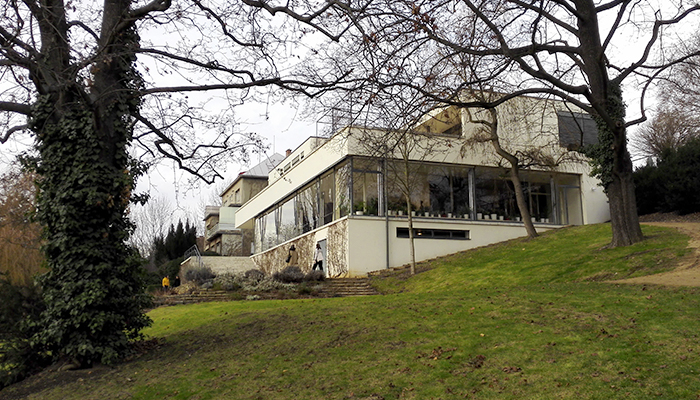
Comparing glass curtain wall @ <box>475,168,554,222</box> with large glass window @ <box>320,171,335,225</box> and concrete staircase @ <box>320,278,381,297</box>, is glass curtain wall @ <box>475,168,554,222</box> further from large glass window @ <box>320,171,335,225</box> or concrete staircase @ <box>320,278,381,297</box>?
concrete staircase @ <box>320,278,381,297</box>

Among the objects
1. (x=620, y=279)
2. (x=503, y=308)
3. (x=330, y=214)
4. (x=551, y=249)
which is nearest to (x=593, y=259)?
(x=620, y=279)

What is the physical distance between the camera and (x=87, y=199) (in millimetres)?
10383

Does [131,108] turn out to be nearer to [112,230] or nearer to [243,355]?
[112,230]

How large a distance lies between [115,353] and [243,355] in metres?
2.48

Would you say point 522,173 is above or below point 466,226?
above

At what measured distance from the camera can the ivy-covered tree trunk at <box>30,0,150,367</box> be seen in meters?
10.3

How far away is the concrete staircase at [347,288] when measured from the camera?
67.2 feet

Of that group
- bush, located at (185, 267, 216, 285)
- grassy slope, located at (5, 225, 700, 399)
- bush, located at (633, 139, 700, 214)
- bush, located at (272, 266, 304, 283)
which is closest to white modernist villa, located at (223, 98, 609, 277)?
bush, located at (272, 266, 304, 283)

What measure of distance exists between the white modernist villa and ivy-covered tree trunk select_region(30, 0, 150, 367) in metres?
12.3

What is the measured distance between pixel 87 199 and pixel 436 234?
18.2m

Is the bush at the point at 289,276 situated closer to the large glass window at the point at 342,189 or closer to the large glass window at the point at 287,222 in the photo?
the large glass window at the point at 342,189

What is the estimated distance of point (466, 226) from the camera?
88.2 feet

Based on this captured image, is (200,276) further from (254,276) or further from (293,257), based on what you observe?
(293,257)

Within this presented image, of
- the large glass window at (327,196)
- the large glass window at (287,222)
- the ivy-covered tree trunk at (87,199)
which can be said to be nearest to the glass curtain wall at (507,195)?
the large glass window at (327,196)
